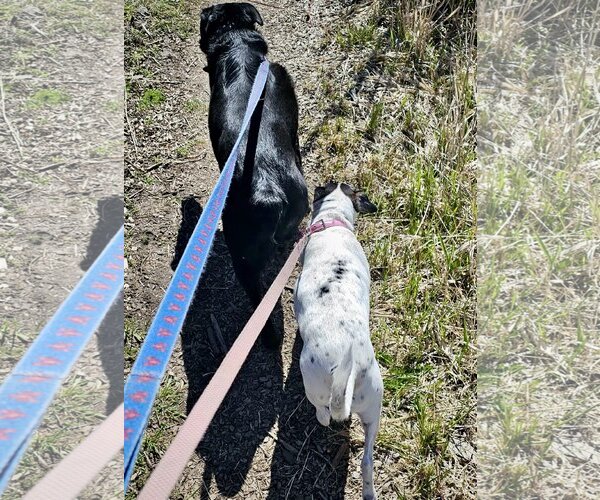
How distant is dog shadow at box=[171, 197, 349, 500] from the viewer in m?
3.09

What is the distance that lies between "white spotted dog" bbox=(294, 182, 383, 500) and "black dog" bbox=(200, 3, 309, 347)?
0.78ft

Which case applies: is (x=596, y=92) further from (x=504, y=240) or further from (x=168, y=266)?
(x=168, y=266)

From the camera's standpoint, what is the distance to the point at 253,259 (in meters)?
3.23

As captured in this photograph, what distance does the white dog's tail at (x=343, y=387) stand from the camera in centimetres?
250

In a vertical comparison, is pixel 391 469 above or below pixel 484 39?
below

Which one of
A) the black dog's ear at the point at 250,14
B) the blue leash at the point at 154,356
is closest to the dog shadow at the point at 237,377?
the black dog's ear at the point at 250,14

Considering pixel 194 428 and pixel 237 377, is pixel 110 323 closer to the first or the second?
pixel 237 377

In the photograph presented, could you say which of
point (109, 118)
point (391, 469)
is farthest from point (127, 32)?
point (391, 469)

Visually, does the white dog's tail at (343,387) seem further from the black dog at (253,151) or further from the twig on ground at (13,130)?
the twig on ground at (13,130)

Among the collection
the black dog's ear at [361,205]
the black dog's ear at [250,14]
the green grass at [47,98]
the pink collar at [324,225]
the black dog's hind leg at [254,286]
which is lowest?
the black dog's hind leg at [254,286]

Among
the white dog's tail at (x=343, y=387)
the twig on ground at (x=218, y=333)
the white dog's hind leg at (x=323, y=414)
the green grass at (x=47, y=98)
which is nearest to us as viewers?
the white dog's tail at (x=343, y=387)

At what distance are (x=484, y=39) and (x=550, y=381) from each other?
8.92 feet

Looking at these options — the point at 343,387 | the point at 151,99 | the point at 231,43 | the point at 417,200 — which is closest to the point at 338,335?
the point at 343,387

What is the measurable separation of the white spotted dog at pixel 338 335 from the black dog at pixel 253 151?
0.24 metres
